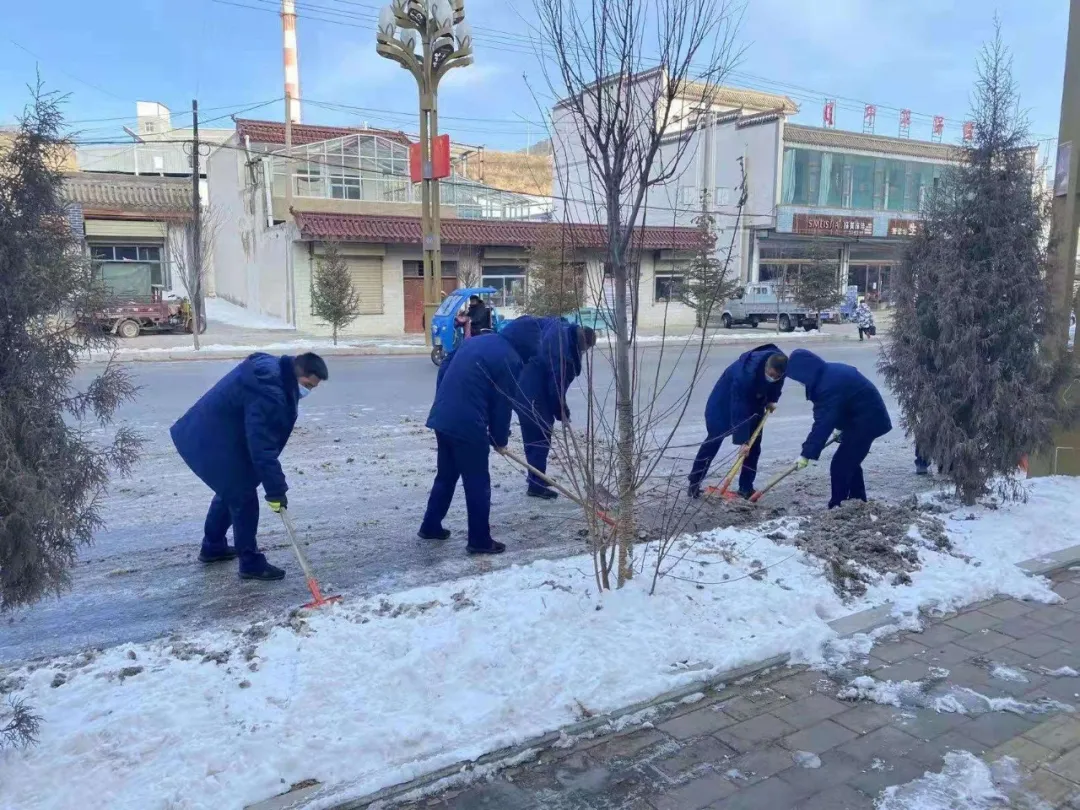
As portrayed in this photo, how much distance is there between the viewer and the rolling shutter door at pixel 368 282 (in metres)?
25.9

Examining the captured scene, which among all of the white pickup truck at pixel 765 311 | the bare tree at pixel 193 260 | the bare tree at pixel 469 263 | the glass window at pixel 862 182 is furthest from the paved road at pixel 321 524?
the glass window at pixel 862 182

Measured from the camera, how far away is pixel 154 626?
14.1 ft

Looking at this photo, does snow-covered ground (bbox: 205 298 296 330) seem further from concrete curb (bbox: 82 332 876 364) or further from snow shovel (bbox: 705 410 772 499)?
snow shovel (bbox: 705 410 772 499)

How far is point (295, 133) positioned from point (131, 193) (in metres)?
6.73

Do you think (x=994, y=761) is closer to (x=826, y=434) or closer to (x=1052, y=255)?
(x=826, y=434)

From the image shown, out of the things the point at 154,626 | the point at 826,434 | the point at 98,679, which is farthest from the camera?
the point at 826,434

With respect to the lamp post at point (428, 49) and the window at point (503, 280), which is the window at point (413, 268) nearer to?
the window at point (503, 280)

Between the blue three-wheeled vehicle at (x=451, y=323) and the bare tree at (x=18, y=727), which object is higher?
the blue three-wheeled vehicle at (x=451, y=323)

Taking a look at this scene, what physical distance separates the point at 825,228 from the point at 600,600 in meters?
35.0

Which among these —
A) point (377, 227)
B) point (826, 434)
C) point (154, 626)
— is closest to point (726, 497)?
point (826, 434)

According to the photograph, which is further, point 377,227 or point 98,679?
point 377,227

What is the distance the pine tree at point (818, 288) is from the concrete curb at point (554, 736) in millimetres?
26875

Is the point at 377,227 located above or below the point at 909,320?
above

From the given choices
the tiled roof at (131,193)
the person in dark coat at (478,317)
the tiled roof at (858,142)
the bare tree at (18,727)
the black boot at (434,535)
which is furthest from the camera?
the tiled roof at (858,142)
